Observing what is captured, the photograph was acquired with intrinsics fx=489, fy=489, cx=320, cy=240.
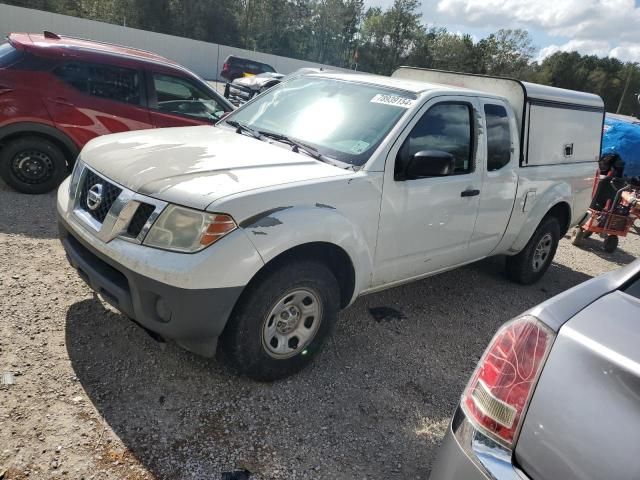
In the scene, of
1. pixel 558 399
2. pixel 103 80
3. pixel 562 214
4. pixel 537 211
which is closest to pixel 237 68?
pixel 103 80

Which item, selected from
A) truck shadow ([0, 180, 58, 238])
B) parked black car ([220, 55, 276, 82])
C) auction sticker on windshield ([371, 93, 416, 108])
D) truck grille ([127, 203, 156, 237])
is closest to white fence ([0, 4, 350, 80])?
parked black car ([220, 55, 276, 82])

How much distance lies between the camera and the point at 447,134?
379cm

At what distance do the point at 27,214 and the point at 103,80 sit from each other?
1.84 m

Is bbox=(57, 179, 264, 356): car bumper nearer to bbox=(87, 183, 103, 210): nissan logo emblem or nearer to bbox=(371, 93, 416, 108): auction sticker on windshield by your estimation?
bbox=(87, 183, 103, 210): nissan logo emblem

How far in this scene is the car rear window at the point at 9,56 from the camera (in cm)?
541

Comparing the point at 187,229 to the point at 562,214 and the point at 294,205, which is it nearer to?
the point at 294,205

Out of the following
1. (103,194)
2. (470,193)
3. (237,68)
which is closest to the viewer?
(103,194)

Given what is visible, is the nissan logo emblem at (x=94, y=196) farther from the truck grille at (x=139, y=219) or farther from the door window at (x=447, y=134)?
the door window at (x=447, y=134)

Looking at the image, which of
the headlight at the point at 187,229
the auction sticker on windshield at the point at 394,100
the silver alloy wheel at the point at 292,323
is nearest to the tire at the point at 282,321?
the silver alloy wheel at the point at 292,323

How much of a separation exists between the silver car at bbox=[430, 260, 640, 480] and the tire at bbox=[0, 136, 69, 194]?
5.64 meters

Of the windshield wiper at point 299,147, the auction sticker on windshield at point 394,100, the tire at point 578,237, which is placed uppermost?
the auction sticker on windshield at point 394,100

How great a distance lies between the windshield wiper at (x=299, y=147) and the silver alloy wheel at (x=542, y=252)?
3.15 m

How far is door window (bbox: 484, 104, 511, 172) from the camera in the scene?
163 inches

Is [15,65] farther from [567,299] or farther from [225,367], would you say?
[567,299]
